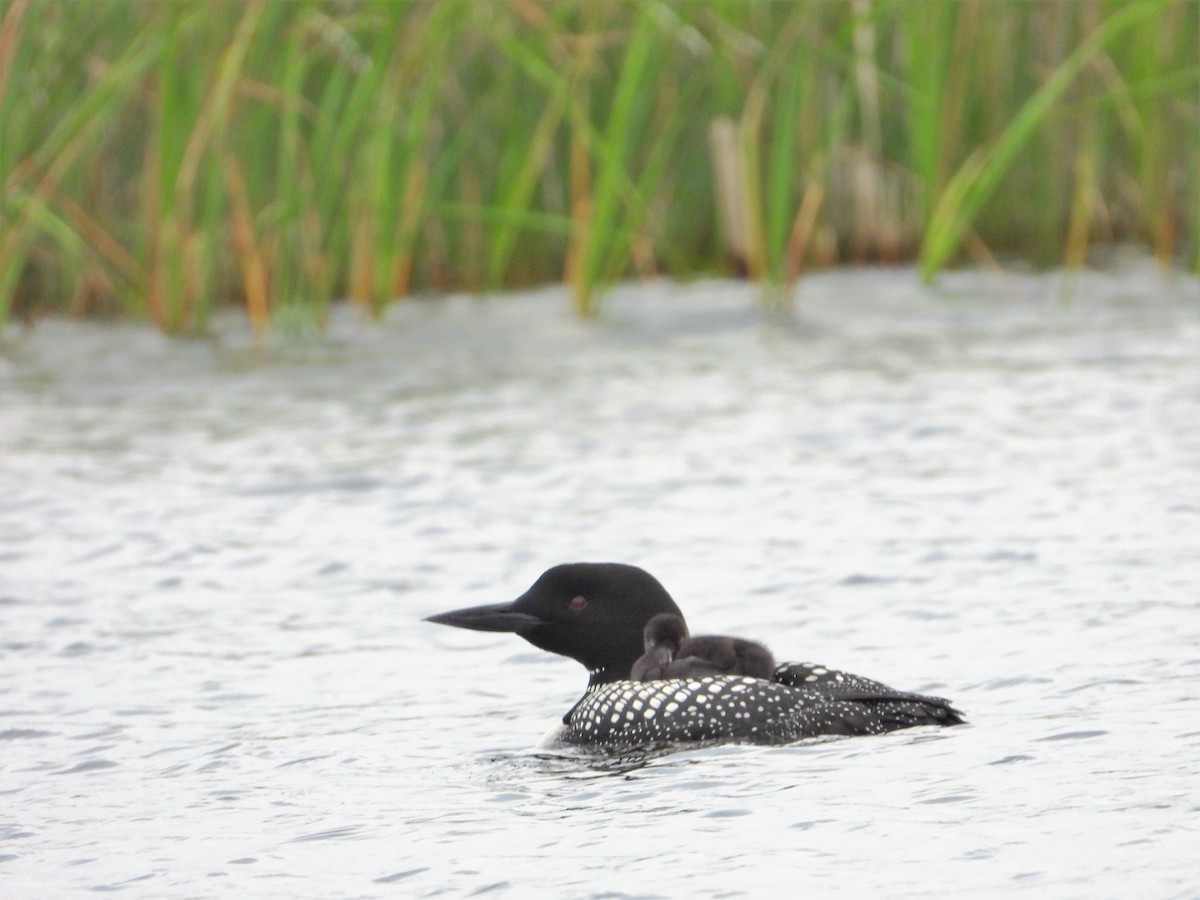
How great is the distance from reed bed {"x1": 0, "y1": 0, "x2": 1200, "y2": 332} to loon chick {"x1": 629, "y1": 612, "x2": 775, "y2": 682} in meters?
3.29

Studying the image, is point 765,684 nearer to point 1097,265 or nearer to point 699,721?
point 699,721

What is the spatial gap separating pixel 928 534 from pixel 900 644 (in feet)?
3.11

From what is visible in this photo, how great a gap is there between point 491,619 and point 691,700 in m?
0.56

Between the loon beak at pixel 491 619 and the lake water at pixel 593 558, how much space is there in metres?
0.15

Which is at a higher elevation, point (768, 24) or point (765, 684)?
point (768, 24)

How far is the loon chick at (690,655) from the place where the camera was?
3789 mm

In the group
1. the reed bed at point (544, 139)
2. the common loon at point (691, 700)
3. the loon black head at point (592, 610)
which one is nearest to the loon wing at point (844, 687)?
the common loon at point (691, 700)

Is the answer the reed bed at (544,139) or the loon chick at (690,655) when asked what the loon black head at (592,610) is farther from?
the reed bed at (544,139)

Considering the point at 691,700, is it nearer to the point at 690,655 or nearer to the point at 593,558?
the point at 690,655

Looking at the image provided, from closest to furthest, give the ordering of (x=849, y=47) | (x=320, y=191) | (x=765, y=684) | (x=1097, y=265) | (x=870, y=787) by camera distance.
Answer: (x=870, y=787) < (x=765, y=684) < (x=320, y=191) < (x=849, y=47) < (x=1097, y=265)

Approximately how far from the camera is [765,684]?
365 cm

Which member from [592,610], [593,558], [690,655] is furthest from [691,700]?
[593,558]

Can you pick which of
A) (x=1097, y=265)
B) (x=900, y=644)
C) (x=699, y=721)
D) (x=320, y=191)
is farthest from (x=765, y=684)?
(x=1097, y=265)

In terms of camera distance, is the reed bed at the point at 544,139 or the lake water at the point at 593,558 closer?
the lake water at the point at 593,558
